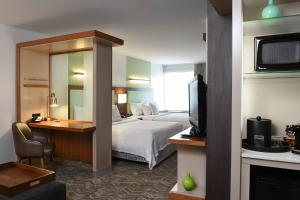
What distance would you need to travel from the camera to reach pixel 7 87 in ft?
13.1

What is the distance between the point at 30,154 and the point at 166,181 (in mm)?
2046

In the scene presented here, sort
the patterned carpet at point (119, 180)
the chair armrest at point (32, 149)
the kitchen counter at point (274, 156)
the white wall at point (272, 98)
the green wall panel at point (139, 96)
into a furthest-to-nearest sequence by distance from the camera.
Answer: the green wall panel at point (139, 96)
the chair armrest at point (32, 149)
the patterned carpet at point (119, 180)
the white wall at point (272, 98)
the kitchen counter at point (274, 156)

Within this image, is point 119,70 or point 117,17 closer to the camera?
point 117,17

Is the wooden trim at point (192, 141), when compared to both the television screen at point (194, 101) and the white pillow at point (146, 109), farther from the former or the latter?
the white pillow at point (146, 109)

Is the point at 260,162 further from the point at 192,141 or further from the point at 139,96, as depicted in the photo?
the point at 139,96

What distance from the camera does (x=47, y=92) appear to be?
4641 mm

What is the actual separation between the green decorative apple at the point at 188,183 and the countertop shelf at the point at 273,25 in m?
1.14

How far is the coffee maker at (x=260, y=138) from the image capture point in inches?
54.0

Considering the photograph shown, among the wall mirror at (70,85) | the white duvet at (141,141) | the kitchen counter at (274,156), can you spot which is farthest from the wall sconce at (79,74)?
the kitchen counter at (274,156)

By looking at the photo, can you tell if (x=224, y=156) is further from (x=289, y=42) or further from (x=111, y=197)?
(x=111, y=197)

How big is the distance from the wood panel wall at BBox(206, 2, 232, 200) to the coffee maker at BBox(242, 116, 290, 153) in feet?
0.49

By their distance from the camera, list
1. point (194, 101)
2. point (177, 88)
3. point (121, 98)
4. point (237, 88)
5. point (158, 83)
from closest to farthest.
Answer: point (237, 88) < point (194, 101) < point (121, 98) < point (158, 83) < point (177, 88)

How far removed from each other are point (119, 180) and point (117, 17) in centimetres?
242

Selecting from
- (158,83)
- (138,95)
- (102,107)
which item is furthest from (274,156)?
(158,83)
